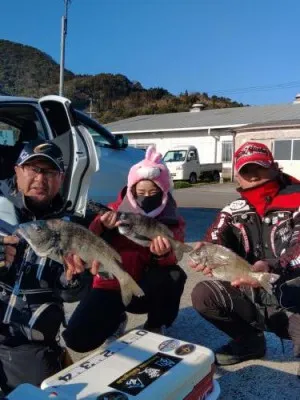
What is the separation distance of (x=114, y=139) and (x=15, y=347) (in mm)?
4213

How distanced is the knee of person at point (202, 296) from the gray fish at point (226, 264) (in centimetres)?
35

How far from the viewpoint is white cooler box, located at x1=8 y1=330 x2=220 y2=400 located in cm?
210

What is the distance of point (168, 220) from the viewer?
3246mm

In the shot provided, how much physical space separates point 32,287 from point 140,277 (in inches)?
33.4

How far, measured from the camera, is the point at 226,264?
8.91 ft

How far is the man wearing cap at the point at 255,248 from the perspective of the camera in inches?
119

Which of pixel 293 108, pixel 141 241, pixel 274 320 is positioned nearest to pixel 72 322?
pixel 141 241

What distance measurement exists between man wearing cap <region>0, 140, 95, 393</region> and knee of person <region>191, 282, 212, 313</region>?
77cm

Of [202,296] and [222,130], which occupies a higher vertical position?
[222,130]

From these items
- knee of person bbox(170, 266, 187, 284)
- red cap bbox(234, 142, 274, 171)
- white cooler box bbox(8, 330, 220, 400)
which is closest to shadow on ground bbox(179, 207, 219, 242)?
knee of person bbox(170, 266, 187, 284)

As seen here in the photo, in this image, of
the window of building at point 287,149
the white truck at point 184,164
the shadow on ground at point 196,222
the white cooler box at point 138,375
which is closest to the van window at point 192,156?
the white truck at point 184,164

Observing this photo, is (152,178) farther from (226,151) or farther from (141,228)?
(226,151)

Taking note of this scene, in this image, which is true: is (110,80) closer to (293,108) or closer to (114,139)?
(293,108)

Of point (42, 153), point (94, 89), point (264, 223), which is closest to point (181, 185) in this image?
point (264, 223)
